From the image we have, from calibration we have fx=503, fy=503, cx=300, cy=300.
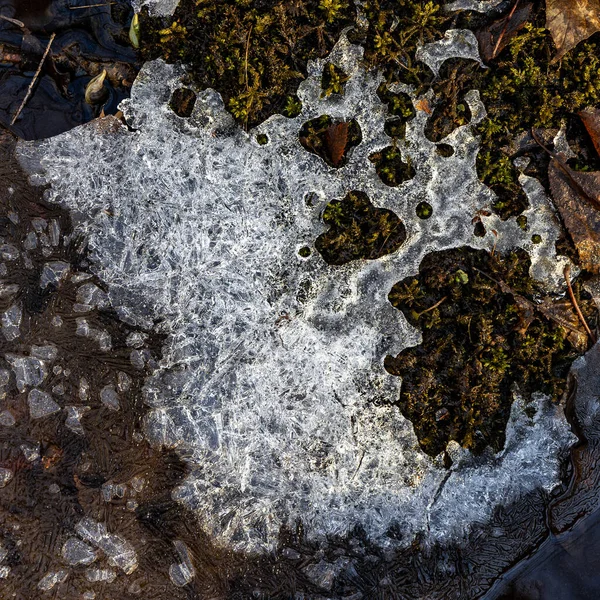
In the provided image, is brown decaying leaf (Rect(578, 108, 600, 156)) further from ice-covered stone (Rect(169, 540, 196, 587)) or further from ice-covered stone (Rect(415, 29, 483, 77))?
ice-covered stone (Rect(169, 540, 196, 587))

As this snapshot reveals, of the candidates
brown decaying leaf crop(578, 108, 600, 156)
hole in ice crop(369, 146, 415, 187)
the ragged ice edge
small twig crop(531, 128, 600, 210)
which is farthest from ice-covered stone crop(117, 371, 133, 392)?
brown decaying leaf crop(578, 108, 600, 156)

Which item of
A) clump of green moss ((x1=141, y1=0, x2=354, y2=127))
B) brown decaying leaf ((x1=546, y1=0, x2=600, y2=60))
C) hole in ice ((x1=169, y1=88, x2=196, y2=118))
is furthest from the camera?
hole in ice ((x1=169, y1=88, x2=196, y2=118))

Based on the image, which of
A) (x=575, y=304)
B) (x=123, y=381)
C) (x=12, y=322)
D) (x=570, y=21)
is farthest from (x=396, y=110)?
(x=12, y=322)

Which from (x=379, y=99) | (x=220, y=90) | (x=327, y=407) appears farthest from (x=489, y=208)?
(x=220, y=90)

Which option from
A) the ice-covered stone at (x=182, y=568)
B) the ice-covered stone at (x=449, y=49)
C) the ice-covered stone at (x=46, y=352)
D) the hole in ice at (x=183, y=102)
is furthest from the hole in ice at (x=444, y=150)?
the ice-covered stone at (x=182, y=568)

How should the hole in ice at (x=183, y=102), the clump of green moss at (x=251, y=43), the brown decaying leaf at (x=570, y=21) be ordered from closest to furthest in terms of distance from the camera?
the brown decaying leaf at (x=570, y=21), the clump of green moss at (x=251, y=43), the hole in ice at (x=183, y=102)

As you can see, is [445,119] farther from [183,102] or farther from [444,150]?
[183,102]

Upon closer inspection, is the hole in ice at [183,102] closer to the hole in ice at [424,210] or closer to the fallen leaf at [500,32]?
the hole in ice at [424,210]
